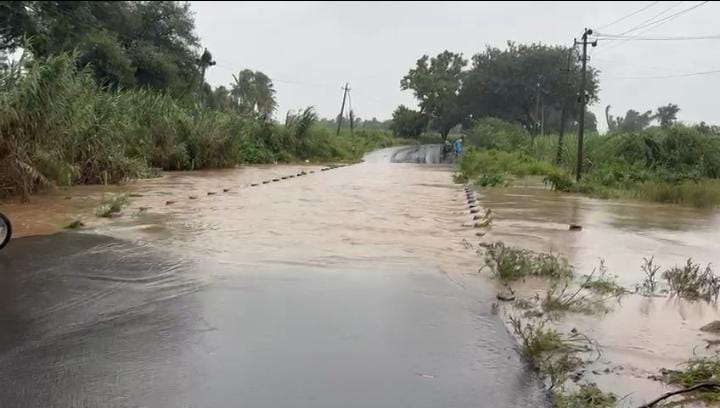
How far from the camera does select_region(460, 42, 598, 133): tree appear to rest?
185ft

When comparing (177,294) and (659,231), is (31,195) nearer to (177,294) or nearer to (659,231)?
(177,294)

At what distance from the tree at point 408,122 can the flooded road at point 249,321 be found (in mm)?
67077

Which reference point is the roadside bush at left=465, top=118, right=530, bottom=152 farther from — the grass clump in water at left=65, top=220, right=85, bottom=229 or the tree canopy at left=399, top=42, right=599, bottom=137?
the grass clump in water at left=65, top=220, right=85, bottom=229

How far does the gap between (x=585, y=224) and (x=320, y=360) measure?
811 cm

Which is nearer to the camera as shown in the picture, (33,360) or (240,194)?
(33,360)

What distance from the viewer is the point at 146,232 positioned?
892 cm

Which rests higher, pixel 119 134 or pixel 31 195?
pixel 119 134

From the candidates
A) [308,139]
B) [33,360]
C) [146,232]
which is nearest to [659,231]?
[146,232]

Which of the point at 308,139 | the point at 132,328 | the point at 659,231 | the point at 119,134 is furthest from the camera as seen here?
the point at 308,139

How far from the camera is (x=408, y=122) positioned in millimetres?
76188

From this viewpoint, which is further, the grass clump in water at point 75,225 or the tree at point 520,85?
the tree at point 520,85

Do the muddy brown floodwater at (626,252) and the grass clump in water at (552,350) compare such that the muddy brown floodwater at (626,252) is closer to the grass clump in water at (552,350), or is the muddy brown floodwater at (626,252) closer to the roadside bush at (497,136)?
the grass clump in water at (552,350)

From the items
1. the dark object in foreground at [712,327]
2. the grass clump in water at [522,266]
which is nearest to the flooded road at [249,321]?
the grass clump in water at [522,266]

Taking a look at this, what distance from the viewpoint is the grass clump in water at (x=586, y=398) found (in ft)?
11.4
